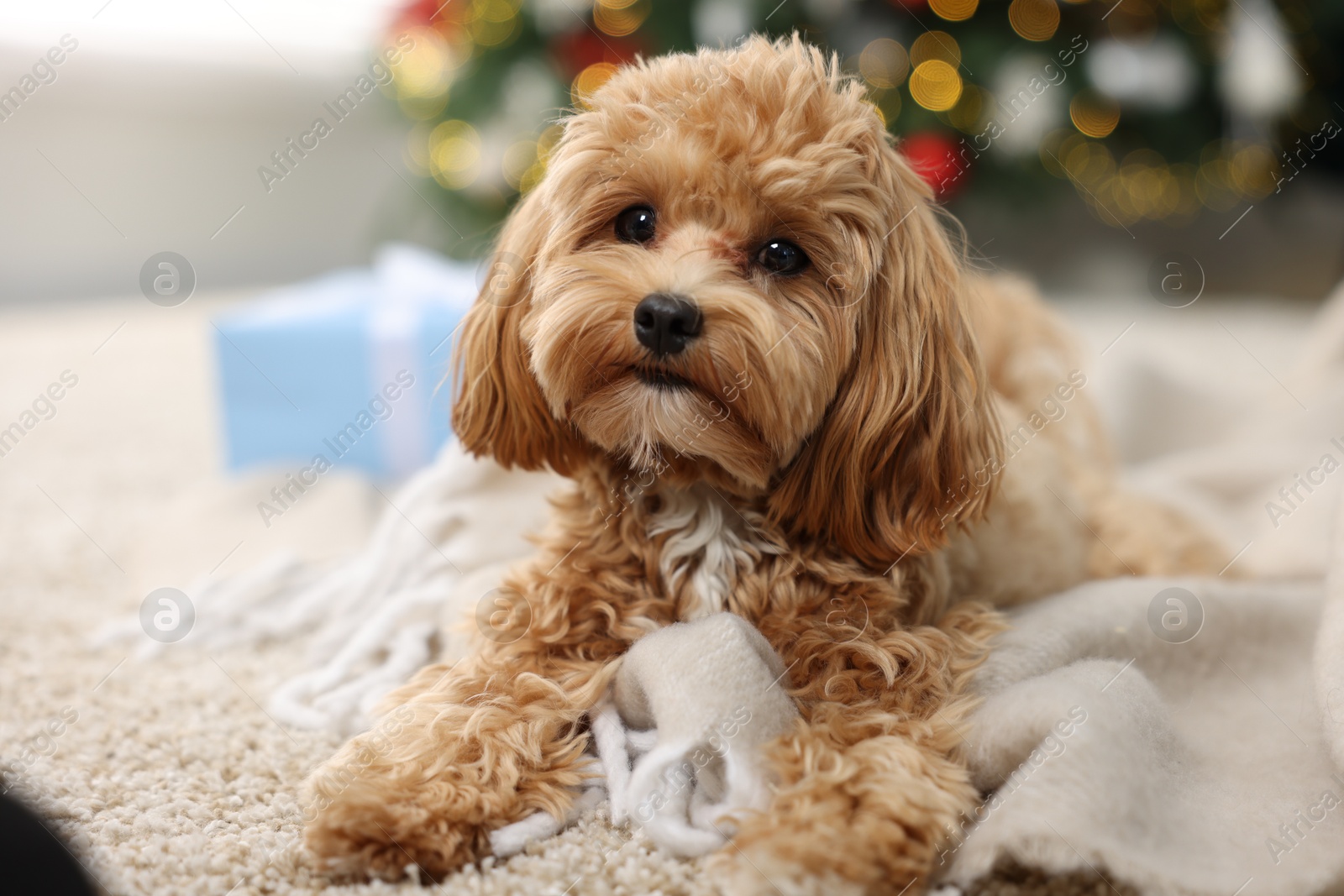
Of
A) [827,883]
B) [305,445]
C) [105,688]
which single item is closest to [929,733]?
[827,883]

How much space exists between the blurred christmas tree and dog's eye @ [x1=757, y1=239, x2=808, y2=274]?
8.04ft

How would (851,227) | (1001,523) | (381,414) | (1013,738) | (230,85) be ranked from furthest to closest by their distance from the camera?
(230,85), (381,414), (1001,523), (851,227), (1013,738)

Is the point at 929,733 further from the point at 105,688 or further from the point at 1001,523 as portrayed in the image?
the point at 105,688

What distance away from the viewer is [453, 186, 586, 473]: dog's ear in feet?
4.86

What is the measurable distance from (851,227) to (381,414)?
5.21 ft

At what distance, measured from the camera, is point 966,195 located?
4914mm

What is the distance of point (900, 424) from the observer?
1.36m

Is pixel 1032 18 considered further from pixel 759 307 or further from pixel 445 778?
pixel 445 778

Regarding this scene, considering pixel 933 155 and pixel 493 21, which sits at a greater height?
pixel 493 21

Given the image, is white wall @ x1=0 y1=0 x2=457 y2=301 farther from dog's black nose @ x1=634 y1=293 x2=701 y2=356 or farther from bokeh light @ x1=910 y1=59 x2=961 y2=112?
dog's black nose @ x1=634 y1=293 x2=701 y2=356

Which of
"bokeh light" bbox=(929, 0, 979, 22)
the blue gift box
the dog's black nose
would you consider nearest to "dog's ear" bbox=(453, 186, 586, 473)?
the dog's black nose

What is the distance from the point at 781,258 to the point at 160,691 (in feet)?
4.35

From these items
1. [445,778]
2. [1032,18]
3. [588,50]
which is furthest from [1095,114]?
[445,778]

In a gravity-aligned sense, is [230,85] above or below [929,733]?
above
